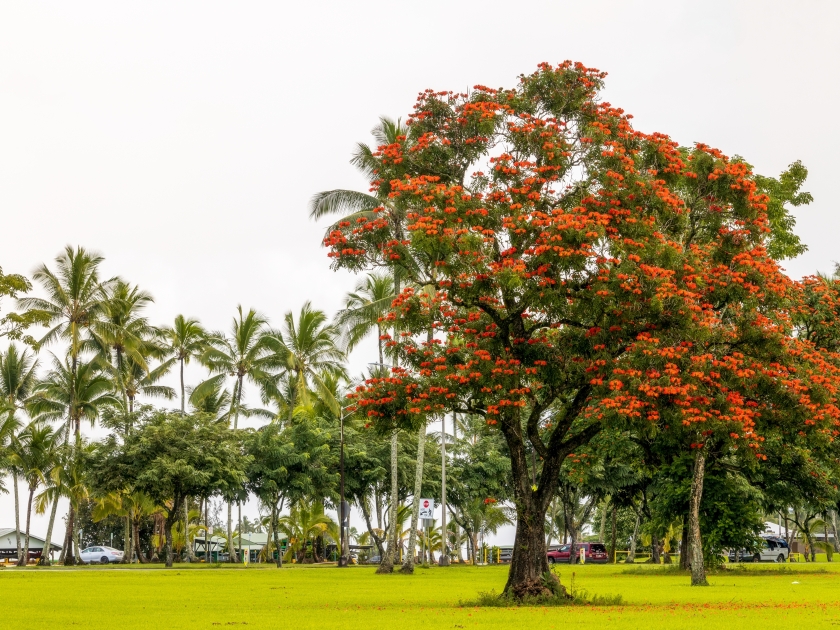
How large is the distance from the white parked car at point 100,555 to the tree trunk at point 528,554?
47426 millimetres

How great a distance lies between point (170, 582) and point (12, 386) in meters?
26.7

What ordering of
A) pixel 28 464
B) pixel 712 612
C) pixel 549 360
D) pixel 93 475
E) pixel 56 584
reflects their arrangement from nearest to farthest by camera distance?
pixel 712 612 < pixel 549 360 < pixel 56 584 < pixel 93 475 < pixel 28 464

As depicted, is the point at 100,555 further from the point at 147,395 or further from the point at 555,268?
the point at 555,268

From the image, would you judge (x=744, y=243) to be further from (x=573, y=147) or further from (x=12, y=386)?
(x=12, y=386)

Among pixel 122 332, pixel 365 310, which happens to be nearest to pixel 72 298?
pixel 122 332

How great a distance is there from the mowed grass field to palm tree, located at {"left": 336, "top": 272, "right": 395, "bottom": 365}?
11096 millimetres

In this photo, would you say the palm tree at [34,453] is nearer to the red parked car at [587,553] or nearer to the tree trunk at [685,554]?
the red parked car at [587,553]

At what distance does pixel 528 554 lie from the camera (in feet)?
62.2

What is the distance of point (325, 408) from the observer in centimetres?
5122

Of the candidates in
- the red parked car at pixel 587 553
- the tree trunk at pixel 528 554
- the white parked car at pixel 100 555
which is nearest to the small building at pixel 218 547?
the white parked car at pixel 100 555

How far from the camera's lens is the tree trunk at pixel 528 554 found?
1873 centimetres

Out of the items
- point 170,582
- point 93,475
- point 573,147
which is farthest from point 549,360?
point 93,475

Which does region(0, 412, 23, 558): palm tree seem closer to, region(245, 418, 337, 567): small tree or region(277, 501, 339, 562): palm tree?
region(245, 418, 337, 567): small tree

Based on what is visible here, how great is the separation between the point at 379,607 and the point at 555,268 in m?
→ 7.32
